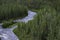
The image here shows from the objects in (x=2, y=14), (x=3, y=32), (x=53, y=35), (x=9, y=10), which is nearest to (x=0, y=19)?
(x=2, y=14)

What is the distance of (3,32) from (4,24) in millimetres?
1419

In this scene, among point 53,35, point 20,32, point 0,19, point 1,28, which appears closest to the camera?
point 53,35

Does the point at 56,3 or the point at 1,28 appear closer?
the point at 1,28

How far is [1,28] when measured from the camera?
9.41 metres

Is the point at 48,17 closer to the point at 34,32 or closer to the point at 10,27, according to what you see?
the point at 34,32

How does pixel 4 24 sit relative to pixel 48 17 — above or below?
below

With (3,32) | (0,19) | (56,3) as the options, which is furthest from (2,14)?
(56,3)

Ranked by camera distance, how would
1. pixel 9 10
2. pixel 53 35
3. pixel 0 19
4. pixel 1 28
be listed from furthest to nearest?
pixel 9 10 < pixel 0 19 < pixel 1 28 < pixel 53 35

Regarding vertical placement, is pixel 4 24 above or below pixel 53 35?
below

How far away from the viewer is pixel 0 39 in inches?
291

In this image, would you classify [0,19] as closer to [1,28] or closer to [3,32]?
[1,28]

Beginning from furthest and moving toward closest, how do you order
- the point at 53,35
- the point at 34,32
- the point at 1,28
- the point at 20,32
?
the point at 1,28 < the point at 20,32 < the point at 34,32 < the point at 53,35

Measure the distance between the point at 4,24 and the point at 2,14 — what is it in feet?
7.64

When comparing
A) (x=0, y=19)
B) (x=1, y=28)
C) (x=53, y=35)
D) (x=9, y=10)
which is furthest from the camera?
(x=9, y=10)
